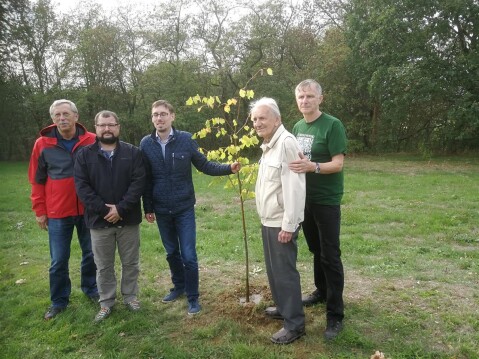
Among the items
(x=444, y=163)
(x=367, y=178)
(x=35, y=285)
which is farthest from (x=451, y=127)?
(x=35, y=285)

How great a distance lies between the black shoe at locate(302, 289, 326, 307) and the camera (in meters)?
4.26

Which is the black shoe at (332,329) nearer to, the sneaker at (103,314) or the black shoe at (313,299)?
the black shoe at (313,299)

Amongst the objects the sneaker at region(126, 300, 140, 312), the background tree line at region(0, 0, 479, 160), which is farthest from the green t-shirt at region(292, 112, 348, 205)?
the background tree line at region(0, 0, 479, 160)

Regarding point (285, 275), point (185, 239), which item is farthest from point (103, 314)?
point (285, 275)

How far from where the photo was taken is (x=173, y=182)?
163 inches

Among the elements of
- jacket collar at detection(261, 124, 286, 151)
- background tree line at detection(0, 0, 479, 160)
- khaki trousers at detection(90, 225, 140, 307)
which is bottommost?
khaki trousers at detection(90, 225, 140, 307)

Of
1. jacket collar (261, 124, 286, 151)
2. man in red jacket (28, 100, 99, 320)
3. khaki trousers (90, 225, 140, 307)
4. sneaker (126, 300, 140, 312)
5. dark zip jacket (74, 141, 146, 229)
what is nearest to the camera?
jacket collar (261, 124, 286, 151)

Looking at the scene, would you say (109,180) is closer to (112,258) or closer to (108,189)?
(108,189)

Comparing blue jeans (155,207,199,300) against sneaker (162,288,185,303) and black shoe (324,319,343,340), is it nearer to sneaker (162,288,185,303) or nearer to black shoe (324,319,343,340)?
sneaker (162,288,185,303)

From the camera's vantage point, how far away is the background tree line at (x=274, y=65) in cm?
1873

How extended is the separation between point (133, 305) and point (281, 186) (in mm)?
2342

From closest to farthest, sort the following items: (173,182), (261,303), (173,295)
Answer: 1. (173,182)
2. (261,303)
3. (173,295)

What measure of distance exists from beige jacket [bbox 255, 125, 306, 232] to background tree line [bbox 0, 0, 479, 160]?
17098 millimetres

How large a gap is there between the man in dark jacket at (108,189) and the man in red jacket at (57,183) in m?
0.37
